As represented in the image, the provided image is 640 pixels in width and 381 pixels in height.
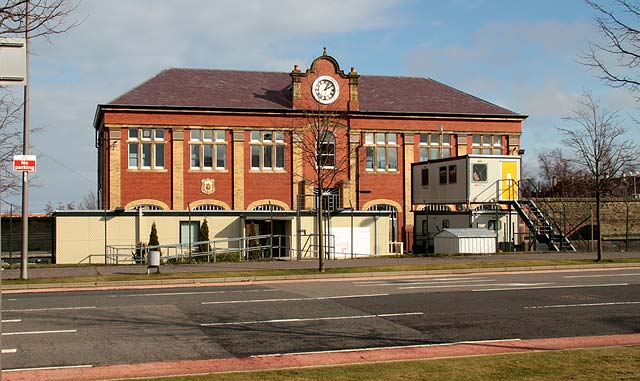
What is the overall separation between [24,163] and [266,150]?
96.1ft

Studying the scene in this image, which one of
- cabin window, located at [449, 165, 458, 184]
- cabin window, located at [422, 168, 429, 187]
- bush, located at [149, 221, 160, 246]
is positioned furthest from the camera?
cabin window, located at [422, 168, 429, 187]

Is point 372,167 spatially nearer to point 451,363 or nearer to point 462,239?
point 462,239

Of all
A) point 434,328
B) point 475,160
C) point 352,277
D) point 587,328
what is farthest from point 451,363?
point 475,160

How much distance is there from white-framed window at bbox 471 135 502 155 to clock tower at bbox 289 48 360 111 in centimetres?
929

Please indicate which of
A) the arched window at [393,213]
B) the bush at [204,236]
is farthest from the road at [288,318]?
the arched window at [393,213]

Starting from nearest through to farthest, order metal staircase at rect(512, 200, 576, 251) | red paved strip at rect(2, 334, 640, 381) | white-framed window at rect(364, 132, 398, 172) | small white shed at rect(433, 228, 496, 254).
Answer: red paved strip at rect(2, 334, 640, 381), small white shed at rect(433, 228, 496, 254), metal staircase at rect(512, 200, 576, 251), white-framed window at rect(364, 132, 398, 172)

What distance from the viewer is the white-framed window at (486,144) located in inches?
2103

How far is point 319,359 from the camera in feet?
33.1

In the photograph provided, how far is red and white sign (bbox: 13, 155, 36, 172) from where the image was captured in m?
21.2

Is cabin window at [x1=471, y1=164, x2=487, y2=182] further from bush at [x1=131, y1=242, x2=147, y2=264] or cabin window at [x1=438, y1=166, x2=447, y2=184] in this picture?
bush at [x1=131, y1=242, x2=147, y2=264]

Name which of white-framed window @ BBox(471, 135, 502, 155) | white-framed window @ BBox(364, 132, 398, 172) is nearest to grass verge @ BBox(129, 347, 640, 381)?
white-framed window @ BBox(364, 132, 398, 172)

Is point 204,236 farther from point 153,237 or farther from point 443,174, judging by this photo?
point 443,174

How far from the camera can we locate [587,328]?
12.8m

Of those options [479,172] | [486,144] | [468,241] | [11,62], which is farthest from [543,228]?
[11,62]
